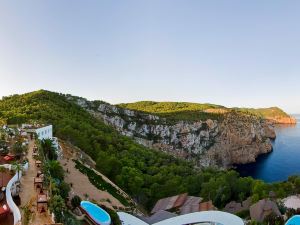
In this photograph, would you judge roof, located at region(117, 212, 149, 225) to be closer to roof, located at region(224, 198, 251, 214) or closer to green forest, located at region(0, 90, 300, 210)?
roof, located at region(224, 198, 251, 214)

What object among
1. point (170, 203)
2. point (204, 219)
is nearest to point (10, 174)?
point (204, 219)

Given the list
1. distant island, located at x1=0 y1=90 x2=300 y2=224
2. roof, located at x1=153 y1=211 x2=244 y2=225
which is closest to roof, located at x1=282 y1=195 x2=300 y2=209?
distant island, located at x1=0 y1=90 x2=300 y2=224

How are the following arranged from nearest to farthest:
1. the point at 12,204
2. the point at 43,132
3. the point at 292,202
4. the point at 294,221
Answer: the point at 12,204, the point at 294,221, the point at 43,132, the point at 292,202

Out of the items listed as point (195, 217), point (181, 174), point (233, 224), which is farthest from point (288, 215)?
point (181, 174)

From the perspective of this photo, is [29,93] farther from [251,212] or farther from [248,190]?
[251,212]

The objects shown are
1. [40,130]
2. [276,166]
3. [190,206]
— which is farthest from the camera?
[276,166]

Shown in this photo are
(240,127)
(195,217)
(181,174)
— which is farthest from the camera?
(240,127)

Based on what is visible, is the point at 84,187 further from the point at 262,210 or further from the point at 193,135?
the point at 193,135
